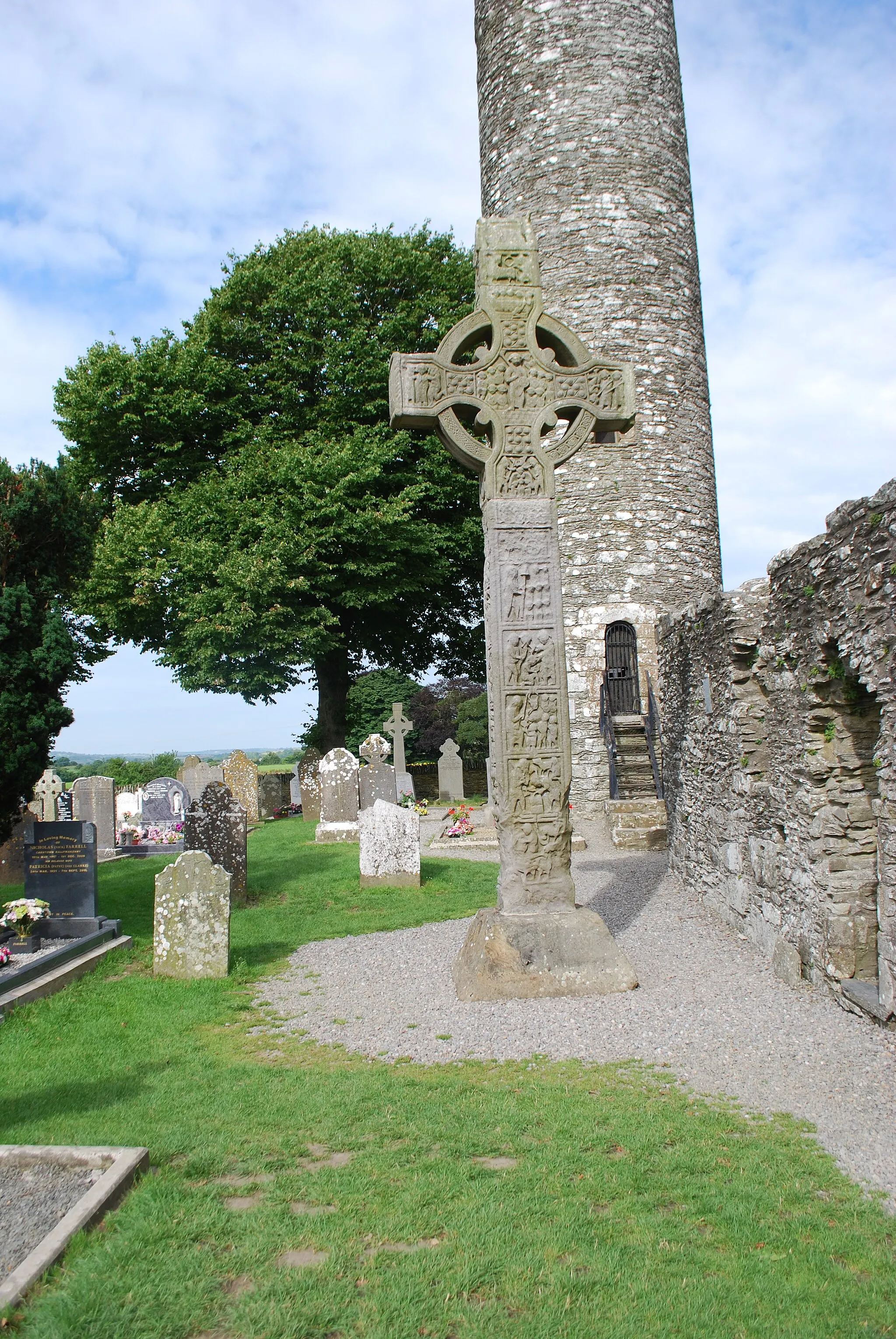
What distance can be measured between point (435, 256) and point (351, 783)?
12439 mm

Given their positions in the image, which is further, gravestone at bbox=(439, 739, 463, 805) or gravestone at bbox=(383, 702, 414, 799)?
gravestone at bbox=(439, 739, 463, 805)

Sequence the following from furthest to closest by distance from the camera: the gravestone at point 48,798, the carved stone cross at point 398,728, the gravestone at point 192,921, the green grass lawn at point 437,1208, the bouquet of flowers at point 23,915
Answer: the carved stone cross at point 398,728, the gravestone at point 48,798, the bouquet of flowers at point 23,915, the gravestone at point 192,921, the green grass lawn at point 437,1208

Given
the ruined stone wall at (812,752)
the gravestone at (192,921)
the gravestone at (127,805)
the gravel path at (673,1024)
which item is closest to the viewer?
the gravel path at (673,1024)

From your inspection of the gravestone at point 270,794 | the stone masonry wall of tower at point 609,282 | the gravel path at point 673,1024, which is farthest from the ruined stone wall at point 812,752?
the gravestone at point 270,794

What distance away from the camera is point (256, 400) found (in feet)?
62.8

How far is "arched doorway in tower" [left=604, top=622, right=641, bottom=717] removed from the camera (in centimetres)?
1560

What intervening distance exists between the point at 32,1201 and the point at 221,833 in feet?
22.7

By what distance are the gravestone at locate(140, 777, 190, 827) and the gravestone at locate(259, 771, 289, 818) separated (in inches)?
148

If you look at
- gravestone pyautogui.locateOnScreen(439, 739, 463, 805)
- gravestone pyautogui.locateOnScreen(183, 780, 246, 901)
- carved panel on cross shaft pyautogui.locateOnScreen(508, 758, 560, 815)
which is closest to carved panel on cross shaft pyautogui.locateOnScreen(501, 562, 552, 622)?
carved panel on cross shaft pyautogui.locateOnScreen(508, 758, 560, 815)

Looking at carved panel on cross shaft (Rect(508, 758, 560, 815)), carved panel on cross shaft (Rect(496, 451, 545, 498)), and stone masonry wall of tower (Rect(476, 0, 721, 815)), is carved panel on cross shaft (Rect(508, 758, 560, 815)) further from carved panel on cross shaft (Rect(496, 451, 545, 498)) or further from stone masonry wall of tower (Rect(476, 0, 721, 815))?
stone masonry wall of tower (Rect(476, 0, 721, 815))

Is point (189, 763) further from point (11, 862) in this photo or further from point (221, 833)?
point (221, 833)

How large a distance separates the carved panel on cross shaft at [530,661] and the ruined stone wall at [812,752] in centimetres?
164

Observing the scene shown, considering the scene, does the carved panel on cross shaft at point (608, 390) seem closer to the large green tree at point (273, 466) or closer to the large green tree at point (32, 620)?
the large green tree at point (32, 620)

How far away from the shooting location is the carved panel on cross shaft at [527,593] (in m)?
5.88
